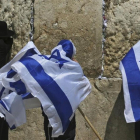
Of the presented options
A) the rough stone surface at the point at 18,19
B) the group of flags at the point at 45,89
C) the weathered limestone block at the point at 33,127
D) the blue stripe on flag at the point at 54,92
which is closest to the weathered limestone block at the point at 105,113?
the weathered limestone block at the point at 33,127

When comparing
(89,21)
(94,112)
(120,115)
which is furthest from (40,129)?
(89,21)

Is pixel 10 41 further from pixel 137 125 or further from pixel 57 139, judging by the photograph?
pixel 137 125

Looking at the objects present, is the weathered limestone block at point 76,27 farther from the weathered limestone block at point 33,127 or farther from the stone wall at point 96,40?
the weathered limestone block at point 33,127

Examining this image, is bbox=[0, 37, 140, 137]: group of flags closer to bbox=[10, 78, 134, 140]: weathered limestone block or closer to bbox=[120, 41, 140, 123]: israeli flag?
bbox=[120, 41, 140, 123]: israeli flag

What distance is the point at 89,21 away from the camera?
13.5ft

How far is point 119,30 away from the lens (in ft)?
13.5

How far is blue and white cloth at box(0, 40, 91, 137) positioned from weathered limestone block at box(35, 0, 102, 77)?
0.71 meters

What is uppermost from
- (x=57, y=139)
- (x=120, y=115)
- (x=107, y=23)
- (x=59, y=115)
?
(x=107, y=23)

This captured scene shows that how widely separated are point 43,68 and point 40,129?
1132 mm

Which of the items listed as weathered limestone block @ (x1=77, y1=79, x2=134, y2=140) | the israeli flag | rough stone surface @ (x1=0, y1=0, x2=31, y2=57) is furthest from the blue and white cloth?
rough stone surface @ (x1=0, y1=0, x2=31, y2=57)

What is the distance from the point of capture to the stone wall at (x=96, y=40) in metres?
4.10

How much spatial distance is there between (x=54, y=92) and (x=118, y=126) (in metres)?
1.18

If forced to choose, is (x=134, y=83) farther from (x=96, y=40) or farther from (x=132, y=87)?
(x=96, y=40)

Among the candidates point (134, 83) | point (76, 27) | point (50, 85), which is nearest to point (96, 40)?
point (76, 27)
